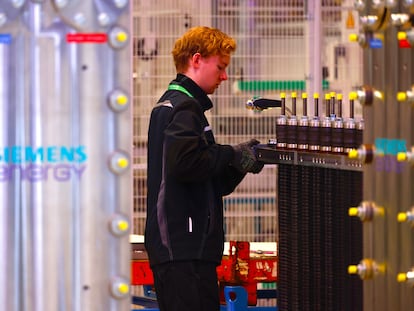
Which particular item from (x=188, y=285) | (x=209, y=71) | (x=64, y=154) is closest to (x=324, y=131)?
(x=209, y=71)

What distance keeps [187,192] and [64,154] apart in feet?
5.72

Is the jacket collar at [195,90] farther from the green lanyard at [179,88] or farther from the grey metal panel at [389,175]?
the grey metal panel at [389,175]

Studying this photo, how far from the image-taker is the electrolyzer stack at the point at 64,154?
2.34 m

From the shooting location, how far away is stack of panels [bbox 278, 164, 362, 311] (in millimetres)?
4117

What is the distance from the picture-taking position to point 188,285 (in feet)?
13.3

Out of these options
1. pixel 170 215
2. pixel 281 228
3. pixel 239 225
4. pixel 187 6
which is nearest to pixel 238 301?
pixel 281 228

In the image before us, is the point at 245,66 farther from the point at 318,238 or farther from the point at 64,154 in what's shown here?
the point at 64,154

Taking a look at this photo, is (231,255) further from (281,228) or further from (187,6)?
(187,6)

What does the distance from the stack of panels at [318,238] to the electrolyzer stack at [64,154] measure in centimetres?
182

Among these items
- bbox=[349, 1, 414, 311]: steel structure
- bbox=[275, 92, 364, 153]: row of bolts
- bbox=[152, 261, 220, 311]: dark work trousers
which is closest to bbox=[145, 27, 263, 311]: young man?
bbox=[152, 261, 220, 311]: dark work trousers

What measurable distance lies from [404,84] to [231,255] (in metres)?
3.10

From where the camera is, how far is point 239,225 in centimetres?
761

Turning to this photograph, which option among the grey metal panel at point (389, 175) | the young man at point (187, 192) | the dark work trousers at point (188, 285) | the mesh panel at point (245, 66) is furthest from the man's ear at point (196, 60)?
the mesh panel at point (245, 66)

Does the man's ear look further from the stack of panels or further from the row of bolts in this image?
the stack of panels
